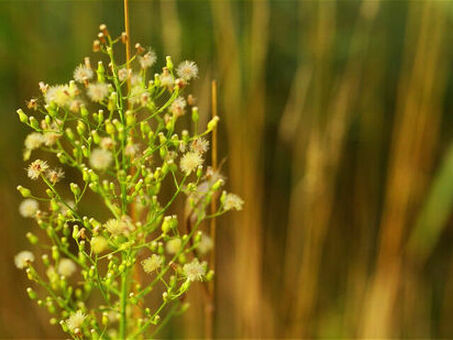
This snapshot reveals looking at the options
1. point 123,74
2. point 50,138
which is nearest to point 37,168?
point 50,138

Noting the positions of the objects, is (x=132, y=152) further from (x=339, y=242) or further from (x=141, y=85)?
(x=339, y=242)

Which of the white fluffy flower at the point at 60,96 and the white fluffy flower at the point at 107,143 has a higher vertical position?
the white fluffy flower at the point at 60,96

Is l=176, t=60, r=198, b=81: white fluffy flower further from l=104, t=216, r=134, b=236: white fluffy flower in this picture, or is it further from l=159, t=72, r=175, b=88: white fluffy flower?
l=104, t=216, r=134, b=236: white fluffy flower

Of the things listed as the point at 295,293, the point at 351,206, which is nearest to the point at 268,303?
the point at 295,293

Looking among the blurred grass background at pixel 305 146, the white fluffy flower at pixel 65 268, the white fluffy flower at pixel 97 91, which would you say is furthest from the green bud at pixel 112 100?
the blurred grass background at pixel 305 146

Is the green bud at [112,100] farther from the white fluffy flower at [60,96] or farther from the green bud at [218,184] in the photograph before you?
the green bud at [218,184]

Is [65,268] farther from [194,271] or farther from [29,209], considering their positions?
[194,271]

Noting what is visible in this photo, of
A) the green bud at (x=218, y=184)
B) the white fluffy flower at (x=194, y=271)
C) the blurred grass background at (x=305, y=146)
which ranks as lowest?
the white fluffy flower at (x=194, y=271)

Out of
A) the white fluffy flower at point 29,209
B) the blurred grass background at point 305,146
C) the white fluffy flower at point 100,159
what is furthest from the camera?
the blurred grass background at point 305,146

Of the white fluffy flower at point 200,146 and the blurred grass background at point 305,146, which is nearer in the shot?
the white fluffy flower at point 200,146
